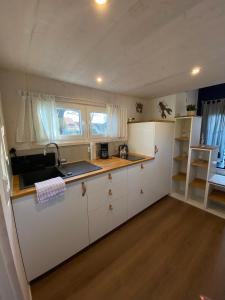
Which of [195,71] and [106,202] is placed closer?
[195,71]

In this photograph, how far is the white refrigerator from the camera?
2.29 meters

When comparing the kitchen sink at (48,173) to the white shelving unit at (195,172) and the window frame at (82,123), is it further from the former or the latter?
the white shelving unit at (195,172)

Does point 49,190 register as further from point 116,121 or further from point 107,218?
point 116,121

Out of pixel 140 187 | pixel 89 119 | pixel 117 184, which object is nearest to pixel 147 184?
pixel 140 187

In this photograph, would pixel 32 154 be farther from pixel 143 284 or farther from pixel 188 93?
pixel 188 93

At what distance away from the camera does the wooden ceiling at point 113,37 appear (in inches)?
28.4

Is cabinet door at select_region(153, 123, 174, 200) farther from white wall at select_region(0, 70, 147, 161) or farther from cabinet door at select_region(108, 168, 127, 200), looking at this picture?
white wall at select_region(0, 70, 147, 161)

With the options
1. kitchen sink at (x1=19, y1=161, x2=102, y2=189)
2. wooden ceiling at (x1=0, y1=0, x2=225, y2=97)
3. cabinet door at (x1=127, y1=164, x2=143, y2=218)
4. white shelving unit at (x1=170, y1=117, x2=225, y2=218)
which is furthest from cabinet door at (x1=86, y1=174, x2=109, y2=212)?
white shelving unit at (x1=170, y1=117, x2=225, y2=218)

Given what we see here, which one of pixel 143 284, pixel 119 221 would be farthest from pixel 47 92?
pixel 143 284

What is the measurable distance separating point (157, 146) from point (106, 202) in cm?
129

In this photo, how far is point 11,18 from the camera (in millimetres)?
773

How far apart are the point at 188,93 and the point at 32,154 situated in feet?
9.46

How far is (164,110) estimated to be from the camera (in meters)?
2.72

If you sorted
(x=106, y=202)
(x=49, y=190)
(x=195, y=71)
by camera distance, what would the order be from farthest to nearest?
(x=106, y=202), (x=195, y=71), (x=49, y=190)
